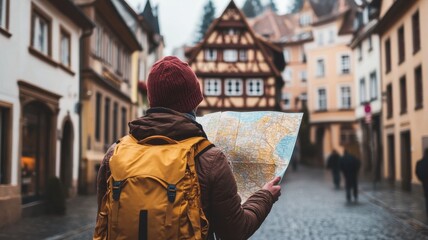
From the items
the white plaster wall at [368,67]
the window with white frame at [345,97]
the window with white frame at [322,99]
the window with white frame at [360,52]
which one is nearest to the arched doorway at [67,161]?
the white plaster wall at [368,67]

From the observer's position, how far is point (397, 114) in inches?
1057

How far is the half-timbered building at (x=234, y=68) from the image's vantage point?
39188mm

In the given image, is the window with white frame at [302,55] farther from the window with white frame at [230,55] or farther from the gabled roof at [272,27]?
the window with white frame at [230,55]

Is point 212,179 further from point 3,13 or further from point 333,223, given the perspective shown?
point 3,13

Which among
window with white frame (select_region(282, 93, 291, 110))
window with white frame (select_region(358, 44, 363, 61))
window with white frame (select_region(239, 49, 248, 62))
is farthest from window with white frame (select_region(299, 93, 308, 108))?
window with white frame (select_region(358, 44, 363, 61))

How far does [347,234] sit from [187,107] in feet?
30.4

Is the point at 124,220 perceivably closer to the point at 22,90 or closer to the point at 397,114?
the point at 22,90

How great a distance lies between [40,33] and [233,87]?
919 inches

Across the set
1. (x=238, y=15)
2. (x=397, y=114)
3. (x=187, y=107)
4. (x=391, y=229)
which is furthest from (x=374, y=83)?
(x=187, y=107)

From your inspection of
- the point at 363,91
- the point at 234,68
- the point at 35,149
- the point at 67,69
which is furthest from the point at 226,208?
the point at 234,68

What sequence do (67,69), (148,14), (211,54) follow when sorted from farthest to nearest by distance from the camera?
(148,14) < (211,54) < (67,69)

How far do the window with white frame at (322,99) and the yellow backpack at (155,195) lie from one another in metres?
54.6

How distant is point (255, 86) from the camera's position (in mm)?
39531

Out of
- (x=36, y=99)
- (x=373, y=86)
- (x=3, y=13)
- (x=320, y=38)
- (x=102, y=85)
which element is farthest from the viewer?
(x=320, y=38)
